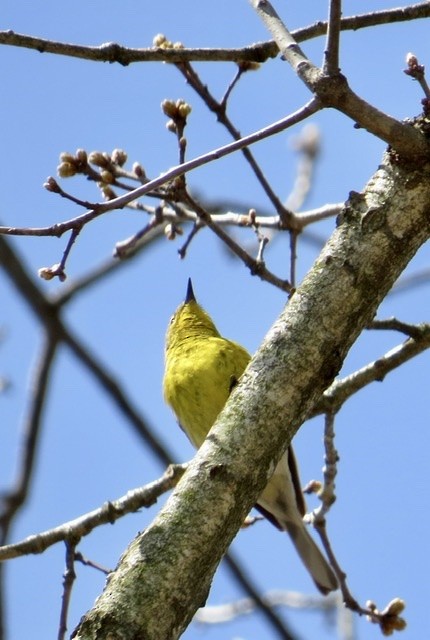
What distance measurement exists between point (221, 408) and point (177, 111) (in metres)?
2.11

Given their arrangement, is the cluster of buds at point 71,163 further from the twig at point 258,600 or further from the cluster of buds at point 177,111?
the twig at point 258,600

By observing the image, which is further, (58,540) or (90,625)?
(58,540)

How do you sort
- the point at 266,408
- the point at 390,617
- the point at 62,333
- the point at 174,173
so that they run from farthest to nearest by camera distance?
the point at 62,333 → the point at 390,617 → the point at 174,173 → the point at 266,408

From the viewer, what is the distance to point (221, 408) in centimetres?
598

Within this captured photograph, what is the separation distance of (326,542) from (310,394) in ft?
6.66

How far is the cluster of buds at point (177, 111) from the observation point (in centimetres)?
454

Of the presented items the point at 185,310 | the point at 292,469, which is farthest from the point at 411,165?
the point at 185,310

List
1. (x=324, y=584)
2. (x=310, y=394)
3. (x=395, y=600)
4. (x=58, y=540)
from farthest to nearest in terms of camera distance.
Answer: (x=324, y=584), (x=395, y=600), (x=58, y=540), (x=310, y=394)

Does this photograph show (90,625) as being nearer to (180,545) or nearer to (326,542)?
(180,545)

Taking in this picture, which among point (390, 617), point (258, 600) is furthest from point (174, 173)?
point (258, 600)

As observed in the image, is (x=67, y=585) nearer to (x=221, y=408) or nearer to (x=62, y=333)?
(x=221, y=408)

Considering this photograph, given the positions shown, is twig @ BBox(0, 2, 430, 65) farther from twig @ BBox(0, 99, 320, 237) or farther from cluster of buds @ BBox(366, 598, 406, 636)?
cluster of buds @ BBox(366, 598, 406, 636)

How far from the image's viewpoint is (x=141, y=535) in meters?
2.64

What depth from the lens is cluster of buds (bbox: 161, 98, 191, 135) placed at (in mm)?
4543
